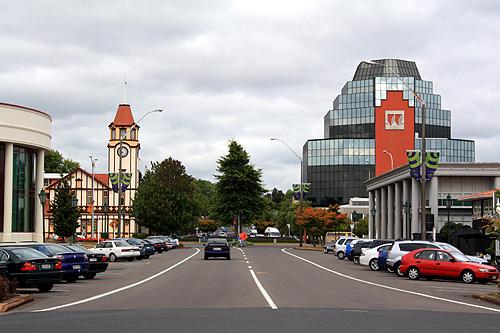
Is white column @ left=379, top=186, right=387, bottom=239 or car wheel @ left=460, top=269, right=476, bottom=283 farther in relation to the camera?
white column @ left=379, top=186, right=387, bottom=239

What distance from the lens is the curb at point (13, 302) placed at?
1359cm

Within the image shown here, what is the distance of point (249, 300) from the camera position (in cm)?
1538

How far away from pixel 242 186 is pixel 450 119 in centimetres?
6680

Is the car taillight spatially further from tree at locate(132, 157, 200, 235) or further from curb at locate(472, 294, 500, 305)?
tree at locate(132, 157, 200, 235)

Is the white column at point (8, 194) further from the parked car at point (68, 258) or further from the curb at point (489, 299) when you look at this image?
the curb at point (489, 299)

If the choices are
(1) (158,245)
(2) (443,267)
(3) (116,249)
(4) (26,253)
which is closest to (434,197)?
(1) (158,245)

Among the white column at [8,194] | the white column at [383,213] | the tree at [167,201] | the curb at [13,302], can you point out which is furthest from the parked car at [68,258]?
the white column at [383,213]

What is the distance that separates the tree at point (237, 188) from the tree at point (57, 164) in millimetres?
54129

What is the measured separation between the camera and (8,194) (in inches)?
Result: 1594

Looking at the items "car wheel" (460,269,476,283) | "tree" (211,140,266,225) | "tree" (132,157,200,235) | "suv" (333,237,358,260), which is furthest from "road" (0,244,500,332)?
"tree" (211,140,266,225)

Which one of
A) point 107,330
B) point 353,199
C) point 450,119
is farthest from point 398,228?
point 450,119

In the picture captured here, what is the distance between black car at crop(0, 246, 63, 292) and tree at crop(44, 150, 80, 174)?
108758mm

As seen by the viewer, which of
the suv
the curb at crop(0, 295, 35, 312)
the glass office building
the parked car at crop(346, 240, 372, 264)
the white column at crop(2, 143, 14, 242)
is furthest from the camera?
the glass office building

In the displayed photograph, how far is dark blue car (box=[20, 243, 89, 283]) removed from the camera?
21.3 metres
